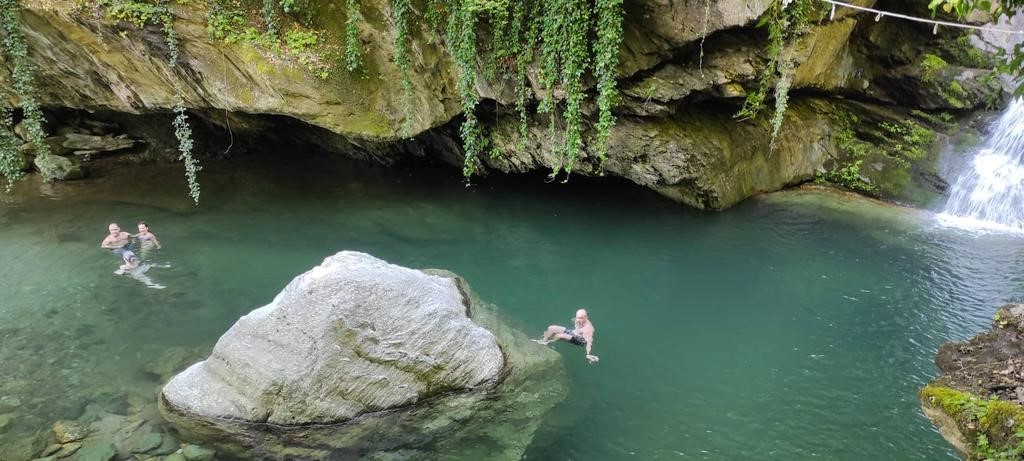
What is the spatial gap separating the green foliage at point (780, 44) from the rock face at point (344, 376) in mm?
6744

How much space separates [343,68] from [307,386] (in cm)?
637

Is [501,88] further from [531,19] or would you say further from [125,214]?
[125,214]

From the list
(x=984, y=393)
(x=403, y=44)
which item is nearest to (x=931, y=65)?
(x=984, y=393)

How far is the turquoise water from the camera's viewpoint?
6.76 meters

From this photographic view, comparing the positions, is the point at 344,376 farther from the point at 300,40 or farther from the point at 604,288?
the point at 300,40

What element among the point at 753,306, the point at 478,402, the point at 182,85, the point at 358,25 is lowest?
the point at 478,402

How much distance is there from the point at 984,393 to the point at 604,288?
577cm

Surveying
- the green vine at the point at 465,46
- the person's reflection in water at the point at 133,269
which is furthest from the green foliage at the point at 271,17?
the person's reflection in water at the point at 133,269

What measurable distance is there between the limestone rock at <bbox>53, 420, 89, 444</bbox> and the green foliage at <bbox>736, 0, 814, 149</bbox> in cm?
1042

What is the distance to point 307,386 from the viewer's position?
20.8 ft

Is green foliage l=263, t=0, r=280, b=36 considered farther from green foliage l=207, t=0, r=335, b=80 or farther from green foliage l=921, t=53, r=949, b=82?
green foliage l=921, t=53, r=949, b=82

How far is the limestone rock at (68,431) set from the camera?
6203mm

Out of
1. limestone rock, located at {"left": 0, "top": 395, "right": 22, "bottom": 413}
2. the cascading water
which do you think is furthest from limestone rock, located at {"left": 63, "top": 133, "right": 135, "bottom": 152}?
the cascading water

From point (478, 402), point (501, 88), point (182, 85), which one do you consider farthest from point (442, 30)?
point (478, 402)
